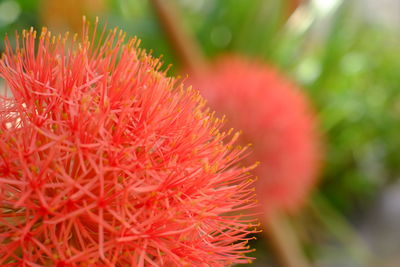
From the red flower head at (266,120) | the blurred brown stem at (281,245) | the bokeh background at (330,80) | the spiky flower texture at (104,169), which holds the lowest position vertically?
the spiky flower texture at (104,169)

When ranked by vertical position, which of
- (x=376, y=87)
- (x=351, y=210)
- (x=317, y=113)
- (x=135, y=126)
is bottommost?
(x=135, y=126)

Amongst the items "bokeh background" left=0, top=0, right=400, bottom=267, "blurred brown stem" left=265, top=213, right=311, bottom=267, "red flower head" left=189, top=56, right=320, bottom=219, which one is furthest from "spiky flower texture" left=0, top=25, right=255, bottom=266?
"bokeh background" left=0, top=0, right=400, bottom=267

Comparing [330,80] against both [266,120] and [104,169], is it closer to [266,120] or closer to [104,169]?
[266,120]

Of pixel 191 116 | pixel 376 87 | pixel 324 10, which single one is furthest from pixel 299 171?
pixel 376 87

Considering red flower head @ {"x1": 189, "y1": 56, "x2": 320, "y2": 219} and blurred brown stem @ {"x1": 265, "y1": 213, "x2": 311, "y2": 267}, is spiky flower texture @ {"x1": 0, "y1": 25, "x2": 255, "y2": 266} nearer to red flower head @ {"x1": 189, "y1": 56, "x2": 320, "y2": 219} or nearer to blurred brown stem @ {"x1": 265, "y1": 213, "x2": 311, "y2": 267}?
red flower head @ {"x1": 189, "y1": 56, "x2": 320, "y2": 219}

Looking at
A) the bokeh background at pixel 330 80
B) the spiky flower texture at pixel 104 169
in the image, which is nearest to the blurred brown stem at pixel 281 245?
the bokeh background at pixel 330 80

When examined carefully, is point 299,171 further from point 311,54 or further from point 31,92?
point 311,54

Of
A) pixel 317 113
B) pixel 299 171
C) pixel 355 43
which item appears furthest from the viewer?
pixel 355 43

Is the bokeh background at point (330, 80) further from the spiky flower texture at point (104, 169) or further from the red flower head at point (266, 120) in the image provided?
the spiky flower texture at point (104, 169)
